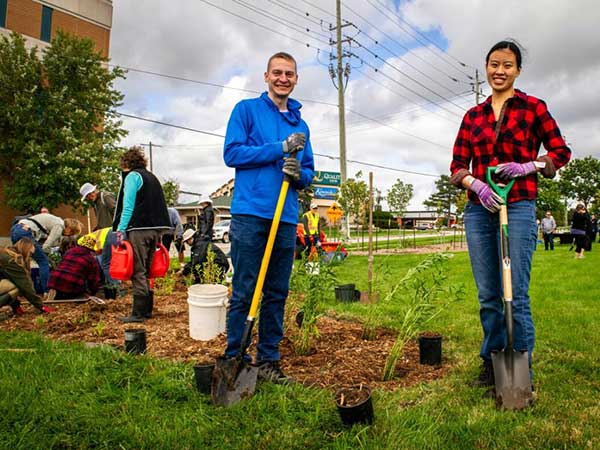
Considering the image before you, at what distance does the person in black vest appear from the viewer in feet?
16.4

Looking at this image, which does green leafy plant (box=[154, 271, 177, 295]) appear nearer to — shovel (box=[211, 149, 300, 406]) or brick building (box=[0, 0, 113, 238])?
shovel (box=[211, 149, 300, 406])

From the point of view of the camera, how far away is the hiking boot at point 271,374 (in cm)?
293

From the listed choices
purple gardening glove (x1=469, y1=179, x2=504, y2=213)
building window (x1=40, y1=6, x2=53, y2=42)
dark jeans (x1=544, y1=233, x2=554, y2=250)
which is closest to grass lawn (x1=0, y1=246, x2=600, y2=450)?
purple gardening glove (x1=469, y1=179, x2=504, y2=213)

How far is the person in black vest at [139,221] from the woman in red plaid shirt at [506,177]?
346cm

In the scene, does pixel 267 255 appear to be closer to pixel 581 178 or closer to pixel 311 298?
pixel 311 298

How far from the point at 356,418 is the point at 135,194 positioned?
3682mm

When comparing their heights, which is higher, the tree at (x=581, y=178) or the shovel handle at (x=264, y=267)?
the tree at (x=581, y=178)

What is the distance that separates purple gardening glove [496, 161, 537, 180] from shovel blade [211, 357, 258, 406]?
193 cm

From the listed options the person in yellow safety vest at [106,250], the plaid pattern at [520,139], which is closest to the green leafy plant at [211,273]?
the person in yellow safety vest at [106,250]

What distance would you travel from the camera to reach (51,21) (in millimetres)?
25141

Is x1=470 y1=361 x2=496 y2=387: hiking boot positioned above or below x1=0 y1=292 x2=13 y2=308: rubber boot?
below

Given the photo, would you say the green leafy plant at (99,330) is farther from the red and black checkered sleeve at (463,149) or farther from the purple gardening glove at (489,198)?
the purple gardening glove at (489,198)

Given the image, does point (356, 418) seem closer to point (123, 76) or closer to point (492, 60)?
point (492, 60)

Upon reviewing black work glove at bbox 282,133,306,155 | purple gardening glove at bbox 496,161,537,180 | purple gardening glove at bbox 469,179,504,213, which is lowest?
purple gardening glove at bbox 469,179,504,213
